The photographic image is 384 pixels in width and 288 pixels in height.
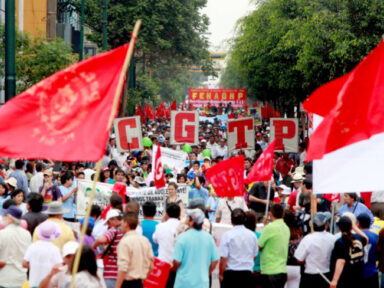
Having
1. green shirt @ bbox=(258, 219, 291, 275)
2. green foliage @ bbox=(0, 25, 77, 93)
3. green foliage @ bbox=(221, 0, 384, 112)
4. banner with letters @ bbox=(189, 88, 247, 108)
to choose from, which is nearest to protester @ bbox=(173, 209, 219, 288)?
green shirt @ bbox=(258, 219, 291, 275)

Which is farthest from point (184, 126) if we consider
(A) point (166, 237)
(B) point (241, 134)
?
(A) point (166, 237)

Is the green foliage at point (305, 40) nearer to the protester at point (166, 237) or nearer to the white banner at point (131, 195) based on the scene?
the white banner at point (131, 195)

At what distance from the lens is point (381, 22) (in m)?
27.3

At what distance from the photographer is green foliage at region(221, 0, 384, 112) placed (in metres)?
28.1

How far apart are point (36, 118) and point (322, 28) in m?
23.8

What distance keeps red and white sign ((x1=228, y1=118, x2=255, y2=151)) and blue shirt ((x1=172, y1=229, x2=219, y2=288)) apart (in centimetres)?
1260

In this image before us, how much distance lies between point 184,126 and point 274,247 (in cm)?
1234

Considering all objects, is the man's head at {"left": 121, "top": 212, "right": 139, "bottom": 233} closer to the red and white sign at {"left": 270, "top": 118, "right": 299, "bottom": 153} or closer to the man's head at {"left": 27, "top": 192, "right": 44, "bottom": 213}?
the man's head at {"left": 27, "top": 192, "right": 44, "bottom": 213}

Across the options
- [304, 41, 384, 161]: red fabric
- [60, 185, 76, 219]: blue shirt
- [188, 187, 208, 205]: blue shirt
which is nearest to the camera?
[304, 41, 384, 161]: red fabric

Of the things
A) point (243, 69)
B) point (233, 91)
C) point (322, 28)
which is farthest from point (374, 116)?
point (233, 91)

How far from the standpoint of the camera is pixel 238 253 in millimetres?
9508

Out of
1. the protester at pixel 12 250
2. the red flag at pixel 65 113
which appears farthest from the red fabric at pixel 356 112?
the protester at pixel 12 250

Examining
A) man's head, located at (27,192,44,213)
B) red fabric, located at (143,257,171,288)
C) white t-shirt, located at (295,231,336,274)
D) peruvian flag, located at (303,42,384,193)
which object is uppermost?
peruvian flag, located at (303,42,384,193)

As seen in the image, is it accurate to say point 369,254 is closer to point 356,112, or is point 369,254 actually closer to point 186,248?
point 186,248
